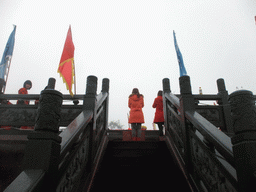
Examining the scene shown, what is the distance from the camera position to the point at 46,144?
1.69 m

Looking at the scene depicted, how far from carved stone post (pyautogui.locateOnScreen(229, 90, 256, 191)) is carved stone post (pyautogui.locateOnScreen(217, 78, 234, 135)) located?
285cm

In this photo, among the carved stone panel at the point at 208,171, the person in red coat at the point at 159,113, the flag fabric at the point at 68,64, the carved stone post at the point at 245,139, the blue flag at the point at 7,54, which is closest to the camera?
the carved stone post at the point at 245,139

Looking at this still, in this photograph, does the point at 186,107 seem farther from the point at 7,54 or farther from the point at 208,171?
the point at 7,54

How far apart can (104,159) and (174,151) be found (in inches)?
58.2

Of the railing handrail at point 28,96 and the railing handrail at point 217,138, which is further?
the railing handrail at point 28,96

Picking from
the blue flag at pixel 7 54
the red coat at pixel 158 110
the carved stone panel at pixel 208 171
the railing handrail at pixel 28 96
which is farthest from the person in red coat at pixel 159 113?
the blue flag at pixel 7 54

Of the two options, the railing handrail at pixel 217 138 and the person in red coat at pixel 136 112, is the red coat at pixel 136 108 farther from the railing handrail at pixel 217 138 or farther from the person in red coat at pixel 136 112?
the railing handrail at pixel 217 138

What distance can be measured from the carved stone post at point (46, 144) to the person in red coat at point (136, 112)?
3822mm

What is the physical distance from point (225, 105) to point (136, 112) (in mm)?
2465

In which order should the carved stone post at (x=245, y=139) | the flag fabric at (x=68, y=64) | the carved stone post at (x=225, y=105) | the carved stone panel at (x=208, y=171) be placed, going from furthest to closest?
the flag fabric at (x=68, y=64) < the carved stone post at (x=225, y=105) < the carved stone panel at (x=208, y=171) < the carved stone post at (x=245, y=139)

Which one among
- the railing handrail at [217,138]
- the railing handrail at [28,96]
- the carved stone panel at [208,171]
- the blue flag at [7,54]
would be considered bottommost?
the carved stone panel at [208,171]

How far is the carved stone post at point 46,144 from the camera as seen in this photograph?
5.42 feet

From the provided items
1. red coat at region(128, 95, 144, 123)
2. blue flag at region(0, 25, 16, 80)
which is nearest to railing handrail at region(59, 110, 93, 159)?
red coat at region(128, 95, 144, 123)

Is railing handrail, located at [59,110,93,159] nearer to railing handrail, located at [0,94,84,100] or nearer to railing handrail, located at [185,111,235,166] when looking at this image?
railing handrail, located at [0,94,84,100]
